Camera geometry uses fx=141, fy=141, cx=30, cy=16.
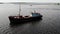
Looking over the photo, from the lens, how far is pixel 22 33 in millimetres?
42500

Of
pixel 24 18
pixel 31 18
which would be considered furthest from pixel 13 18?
pixel 31 18

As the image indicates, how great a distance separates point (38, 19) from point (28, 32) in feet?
71.0

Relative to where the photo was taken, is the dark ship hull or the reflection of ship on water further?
the reflection of ship on water

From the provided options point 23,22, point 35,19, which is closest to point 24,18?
point 23,22

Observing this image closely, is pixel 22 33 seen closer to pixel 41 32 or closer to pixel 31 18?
pixel 41 32

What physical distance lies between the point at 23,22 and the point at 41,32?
1687 centimetres

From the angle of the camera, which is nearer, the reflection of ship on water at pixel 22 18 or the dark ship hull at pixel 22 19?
the dark ship hull at pixel 22 19

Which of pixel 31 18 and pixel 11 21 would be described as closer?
pixel 11 21

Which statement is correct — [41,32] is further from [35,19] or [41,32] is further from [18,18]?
[35,19]

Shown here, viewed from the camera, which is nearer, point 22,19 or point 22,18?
point 22,19

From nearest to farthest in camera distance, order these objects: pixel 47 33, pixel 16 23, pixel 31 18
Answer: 1. pixel 47 33
2. pixel 16 23
3. pixel 31 18

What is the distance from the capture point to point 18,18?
57.8 metres

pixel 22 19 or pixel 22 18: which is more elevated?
pixel 22 18

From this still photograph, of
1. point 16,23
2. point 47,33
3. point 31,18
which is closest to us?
point 47,33
